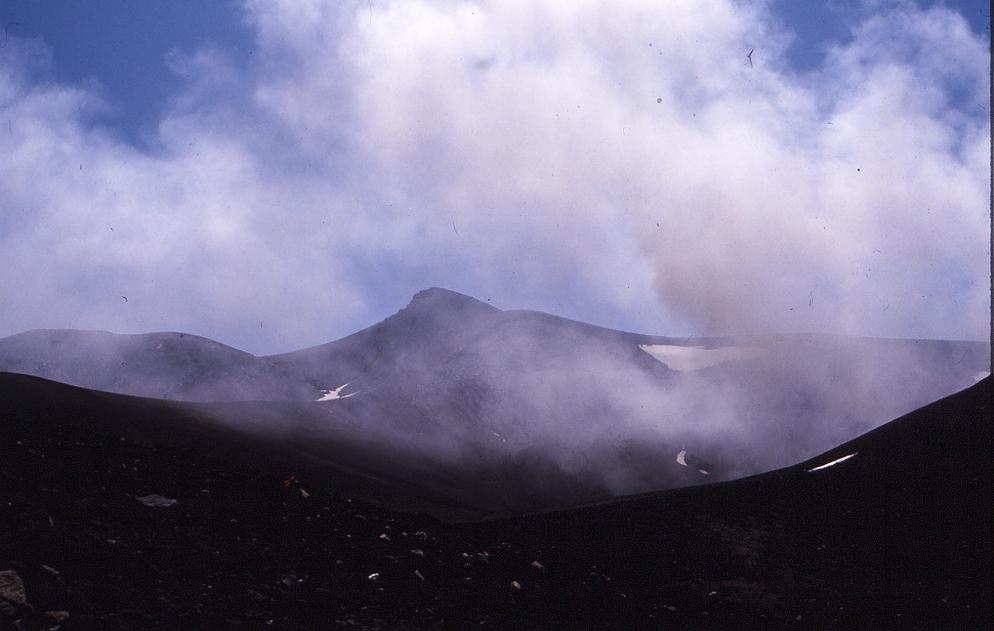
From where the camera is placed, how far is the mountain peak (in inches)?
5545

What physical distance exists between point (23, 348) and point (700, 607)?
148 metres

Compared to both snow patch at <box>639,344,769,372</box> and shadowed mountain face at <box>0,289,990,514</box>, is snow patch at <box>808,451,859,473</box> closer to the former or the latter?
shadowed mountain face at <box>0,289,990,514</box>

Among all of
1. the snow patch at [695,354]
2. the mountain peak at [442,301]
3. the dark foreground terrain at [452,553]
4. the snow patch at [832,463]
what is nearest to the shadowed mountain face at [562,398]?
the snow patch at [695,354]

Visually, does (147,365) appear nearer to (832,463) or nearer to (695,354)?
(695,354)

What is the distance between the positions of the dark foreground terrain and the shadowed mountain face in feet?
94.4

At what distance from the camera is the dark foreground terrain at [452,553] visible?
1109cm

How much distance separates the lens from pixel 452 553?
15188mm

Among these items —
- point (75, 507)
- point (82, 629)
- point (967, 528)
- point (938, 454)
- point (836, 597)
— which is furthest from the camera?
point (938, 454)

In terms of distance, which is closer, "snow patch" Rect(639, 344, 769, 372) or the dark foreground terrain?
the dark foreground terrain

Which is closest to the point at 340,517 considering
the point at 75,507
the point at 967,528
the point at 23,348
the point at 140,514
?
the point at 140,514

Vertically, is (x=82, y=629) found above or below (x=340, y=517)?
below

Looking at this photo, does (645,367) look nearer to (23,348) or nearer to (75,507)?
(75,507)

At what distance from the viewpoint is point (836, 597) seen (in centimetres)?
1706

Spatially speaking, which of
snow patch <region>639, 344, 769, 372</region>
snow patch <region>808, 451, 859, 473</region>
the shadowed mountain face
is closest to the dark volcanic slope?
the shadowed mountain face
